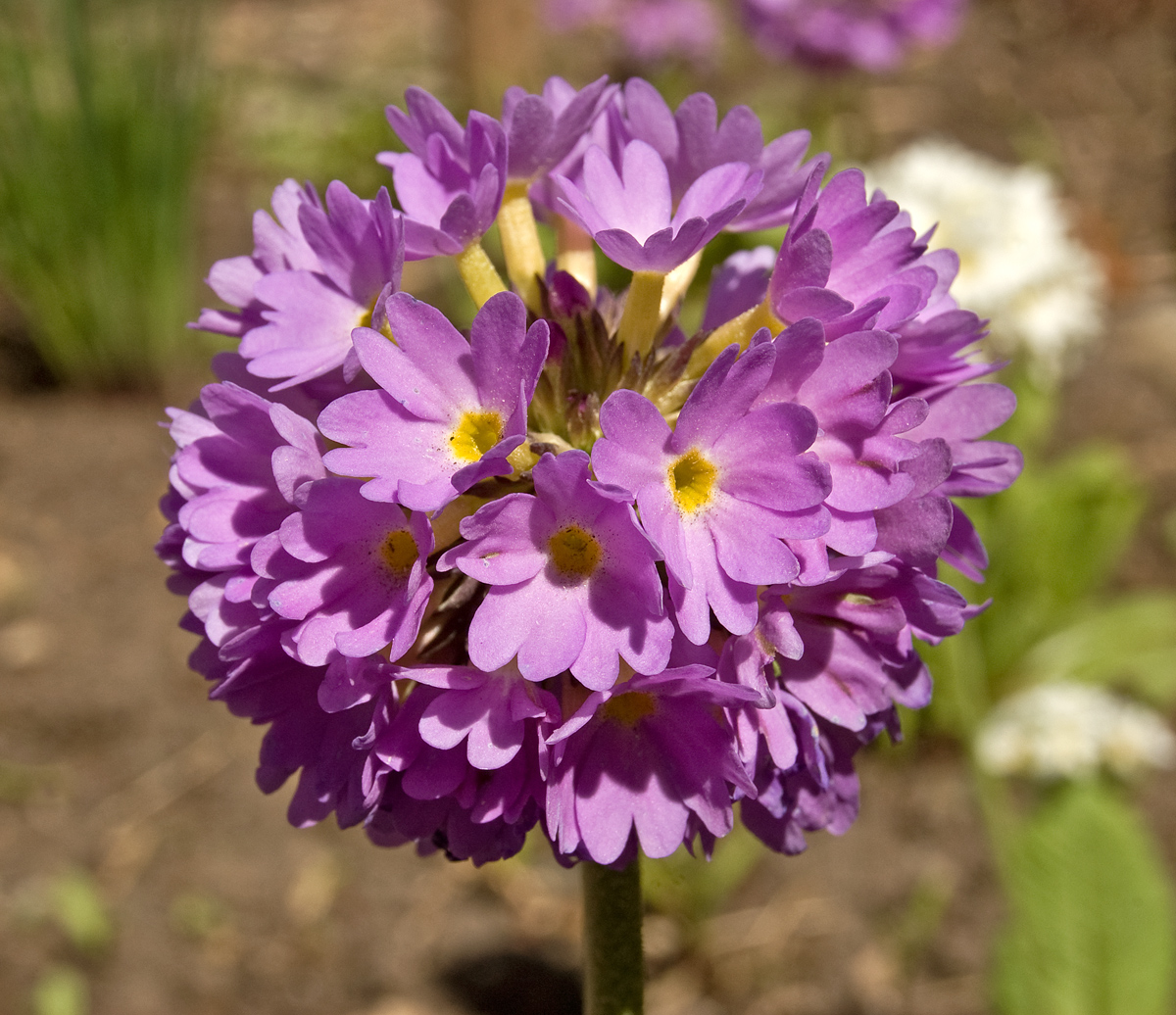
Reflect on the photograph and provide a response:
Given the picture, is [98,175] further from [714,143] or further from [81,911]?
[714,143]

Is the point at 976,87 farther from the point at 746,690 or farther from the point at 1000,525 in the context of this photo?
the point at 746,690

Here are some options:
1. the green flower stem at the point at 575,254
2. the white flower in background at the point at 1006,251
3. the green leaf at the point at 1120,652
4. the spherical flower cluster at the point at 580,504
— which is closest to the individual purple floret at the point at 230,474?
the spherical flower cluster at the point at 580,504

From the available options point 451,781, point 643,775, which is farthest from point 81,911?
point 643,775

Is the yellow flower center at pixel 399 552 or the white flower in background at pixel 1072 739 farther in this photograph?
the white flower in background at pixel 1072 739

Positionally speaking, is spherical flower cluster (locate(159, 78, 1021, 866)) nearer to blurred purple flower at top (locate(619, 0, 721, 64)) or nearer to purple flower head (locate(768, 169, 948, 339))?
purple flower head (locate(768, 169, 948, 339))

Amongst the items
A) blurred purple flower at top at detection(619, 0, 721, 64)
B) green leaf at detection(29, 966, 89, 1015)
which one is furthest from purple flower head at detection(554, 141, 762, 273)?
blurred purple flower at top at detection(619, 0, 721, 64)

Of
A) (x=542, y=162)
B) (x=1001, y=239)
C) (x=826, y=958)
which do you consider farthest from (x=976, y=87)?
(x=542, y=162)

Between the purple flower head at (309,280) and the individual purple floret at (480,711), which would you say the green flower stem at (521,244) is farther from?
the individual purple floret at (480,711)
